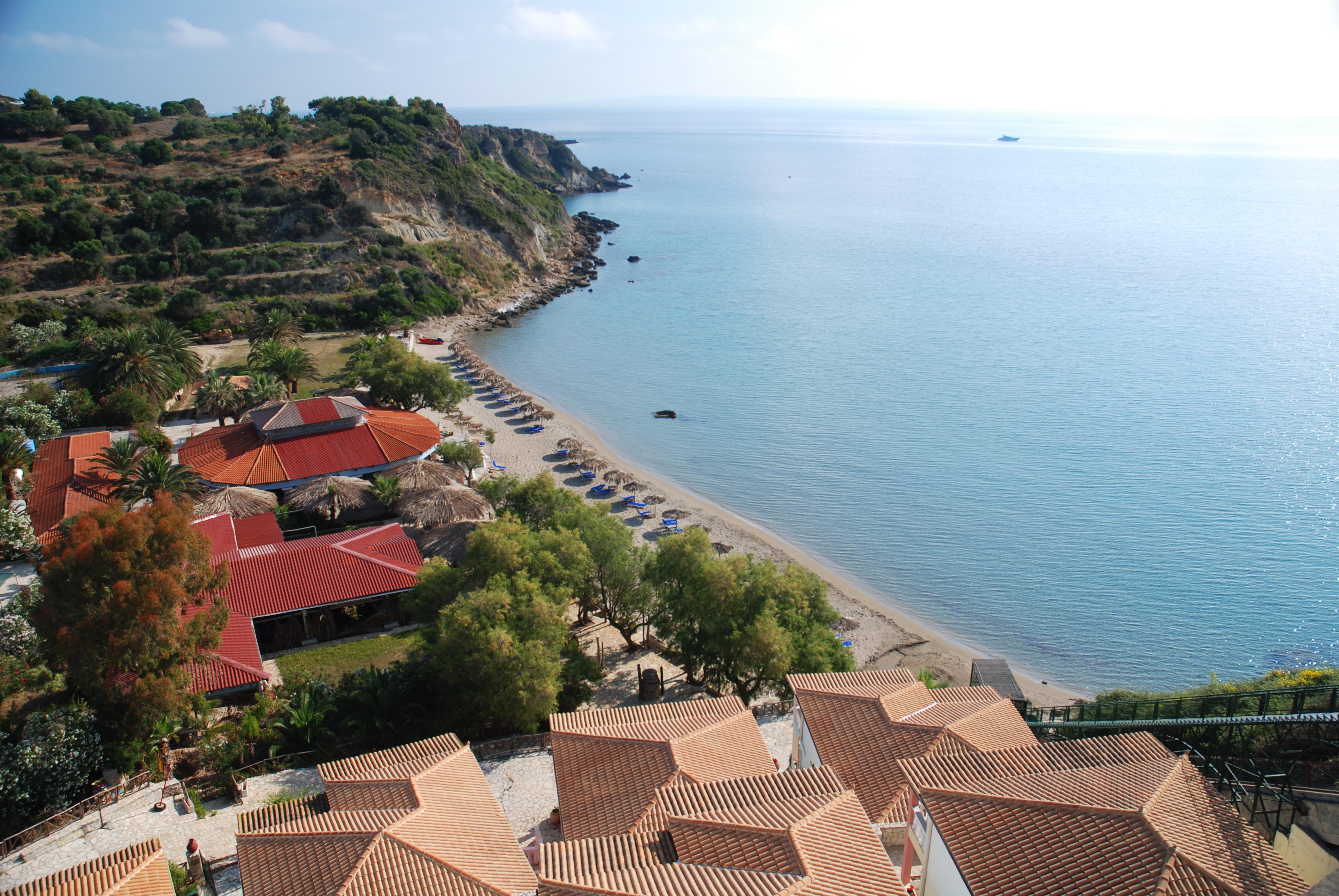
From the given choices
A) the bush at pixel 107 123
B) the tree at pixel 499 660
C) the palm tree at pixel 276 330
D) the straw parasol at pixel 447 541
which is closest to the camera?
the tree at pixel 499 660

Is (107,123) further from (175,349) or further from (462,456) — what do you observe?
(462,456)

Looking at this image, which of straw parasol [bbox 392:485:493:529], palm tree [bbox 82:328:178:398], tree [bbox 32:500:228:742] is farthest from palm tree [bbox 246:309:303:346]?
tree [bbox 32:500:228:742]

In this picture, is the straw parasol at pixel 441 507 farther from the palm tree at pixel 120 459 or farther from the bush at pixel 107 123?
the bush at pixel 107 123

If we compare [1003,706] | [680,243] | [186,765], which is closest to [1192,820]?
[1003,706]

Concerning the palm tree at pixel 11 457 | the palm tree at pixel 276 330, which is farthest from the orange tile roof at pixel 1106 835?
the palm tree at pixel 276 330

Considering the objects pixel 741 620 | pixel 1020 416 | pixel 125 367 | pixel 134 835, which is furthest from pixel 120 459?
pixel 1020 416

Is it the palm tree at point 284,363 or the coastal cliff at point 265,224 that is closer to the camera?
the palm tree at point 284,363
